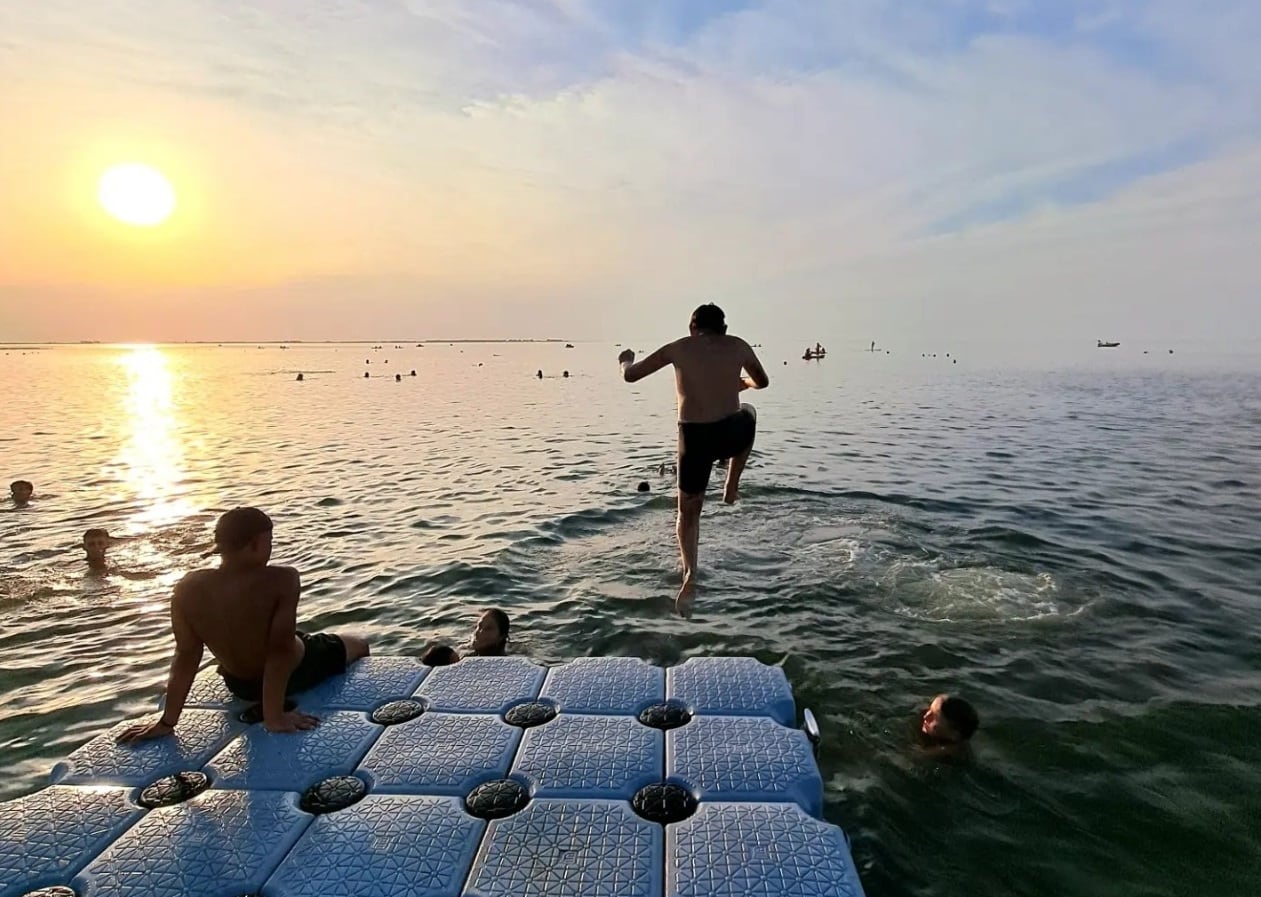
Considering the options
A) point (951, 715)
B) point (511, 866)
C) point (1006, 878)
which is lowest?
point (1006, 878)

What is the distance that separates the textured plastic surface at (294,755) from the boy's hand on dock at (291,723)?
4 centimetres

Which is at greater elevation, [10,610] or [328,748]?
[328,748]

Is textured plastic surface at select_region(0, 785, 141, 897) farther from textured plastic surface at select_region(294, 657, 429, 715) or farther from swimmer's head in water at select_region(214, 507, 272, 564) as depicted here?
swimmer's head in water at select_region(214, 507, 272, 564)

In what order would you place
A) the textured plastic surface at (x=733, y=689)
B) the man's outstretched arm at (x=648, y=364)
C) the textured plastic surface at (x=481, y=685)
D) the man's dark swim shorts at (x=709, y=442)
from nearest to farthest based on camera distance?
the textured plastic surface at (x=733, y=689), the textured plastic surface at (x=481, y=685), the man's outstretched arm at (x=648, y=364), the man's dark swim shorts at (x=709, y=442)

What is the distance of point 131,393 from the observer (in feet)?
187

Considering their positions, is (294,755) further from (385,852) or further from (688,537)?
(688,537)

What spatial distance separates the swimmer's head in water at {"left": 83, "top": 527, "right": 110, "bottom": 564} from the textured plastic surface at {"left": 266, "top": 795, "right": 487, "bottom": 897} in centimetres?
1082

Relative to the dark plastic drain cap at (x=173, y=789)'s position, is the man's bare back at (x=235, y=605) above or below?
above

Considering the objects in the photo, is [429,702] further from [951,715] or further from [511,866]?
[951,715]

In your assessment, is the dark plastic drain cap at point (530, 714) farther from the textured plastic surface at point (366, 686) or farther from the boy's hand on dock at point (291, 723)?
the boy's hand on dock at point (291, 723)

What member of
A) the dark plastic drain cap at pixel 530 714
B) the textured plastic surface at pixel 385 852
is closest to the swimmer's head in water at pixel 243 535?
the textured plastic surface at pixel 385 852

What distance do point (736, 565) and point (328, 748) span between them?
28.7 ft

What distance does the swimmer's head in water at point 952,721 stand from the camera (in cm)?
685

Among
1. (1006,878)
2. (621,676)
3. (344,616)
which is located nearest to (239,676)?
(621,676)
